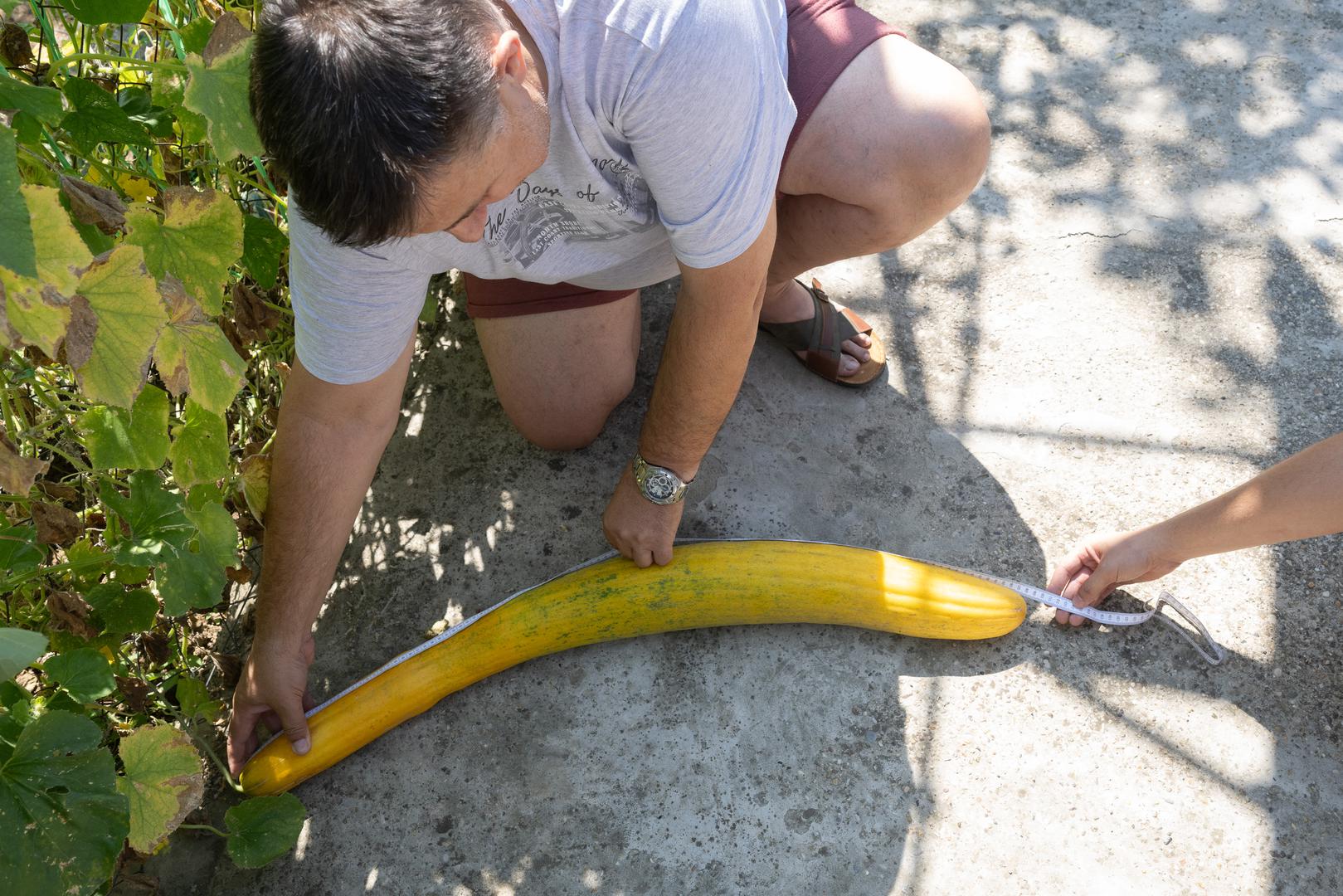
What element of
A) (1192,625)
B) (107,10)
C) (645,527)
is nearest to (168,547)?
(107,10)

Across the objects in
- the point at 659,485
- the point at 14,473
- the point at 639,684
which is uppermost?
the point at 14,473

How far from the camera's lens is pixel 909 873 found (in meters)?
1.94

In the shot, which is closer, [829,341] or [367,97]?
[367,97]

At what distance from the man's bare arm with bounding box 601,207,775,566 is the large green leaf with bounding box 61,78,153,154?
87 centimetres

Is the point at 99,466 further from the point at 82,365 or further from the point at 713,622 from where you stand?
the point at 713,622

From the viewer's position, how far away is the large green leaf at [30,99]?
4.19ft

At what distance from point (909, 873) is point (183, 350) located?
59.4 inches

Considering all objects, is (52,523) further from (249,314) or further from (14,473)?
(249,314)

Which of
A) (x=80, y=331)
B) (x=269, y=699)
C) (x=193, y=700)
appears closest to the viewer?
(x=80, y=331)

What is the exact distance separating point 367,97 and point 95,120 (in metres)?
0.49

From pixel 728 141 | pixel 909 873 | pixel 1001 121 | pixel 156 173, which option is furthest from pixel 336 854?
pixel 1001 121

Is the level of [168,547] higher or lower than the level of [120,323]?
lower

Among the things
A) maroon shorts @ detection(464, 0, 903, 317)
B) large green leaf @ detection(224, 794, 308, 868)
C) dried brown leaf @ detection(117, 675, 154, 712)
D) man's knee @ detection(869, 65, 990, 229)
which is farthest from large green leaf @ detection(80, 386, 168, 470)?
man's knee @ detection(869, 65, 990, 229)

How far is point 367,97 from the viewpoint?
1.27 m
